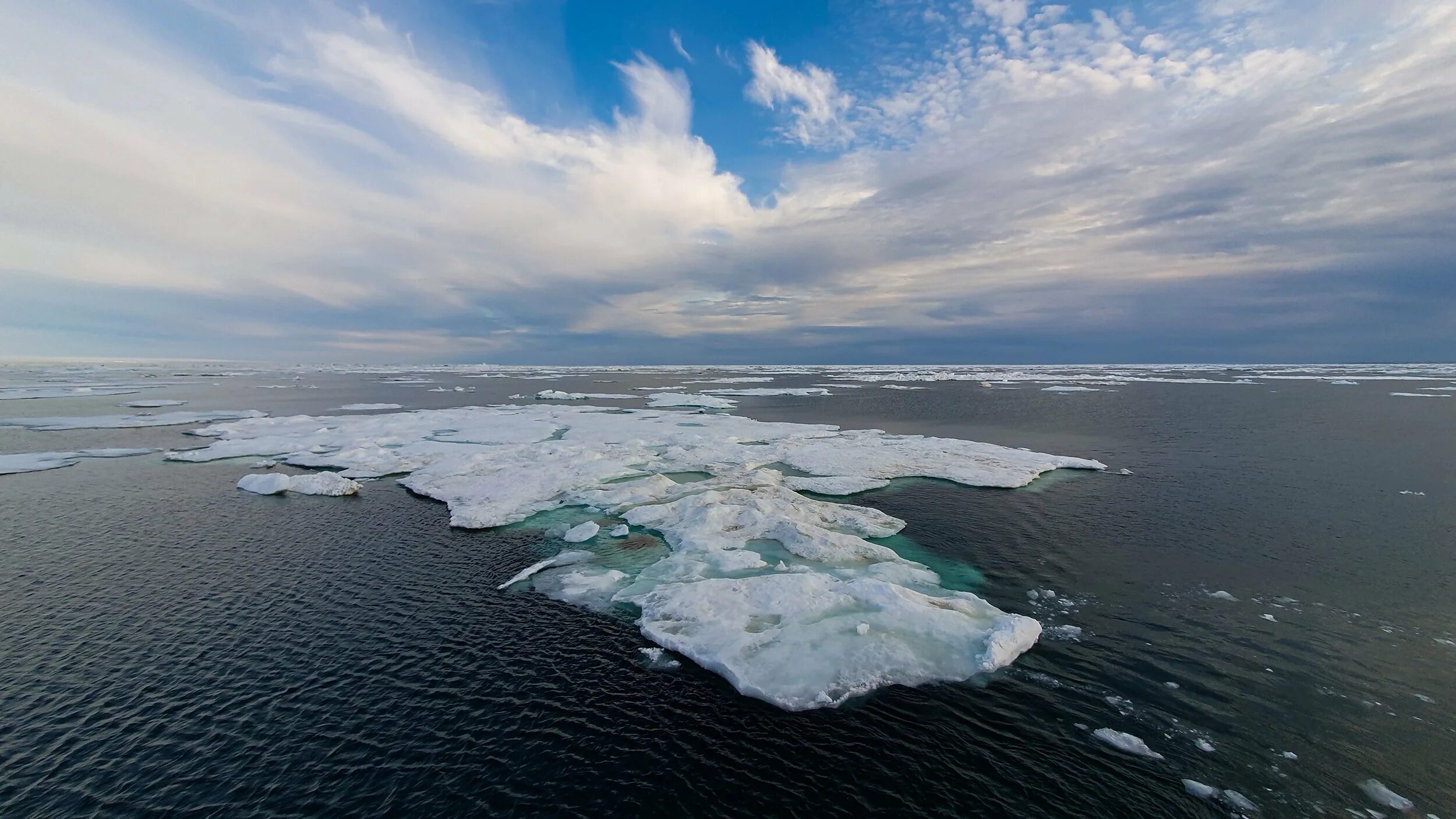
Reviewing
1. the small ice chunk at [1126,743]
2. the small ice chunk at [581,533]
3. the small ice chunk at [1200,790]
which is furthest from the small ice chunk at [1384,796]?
the small ice chunk at [581,533]

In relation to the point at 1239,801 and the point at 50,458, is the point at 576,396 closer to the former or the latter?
the point at 50,458

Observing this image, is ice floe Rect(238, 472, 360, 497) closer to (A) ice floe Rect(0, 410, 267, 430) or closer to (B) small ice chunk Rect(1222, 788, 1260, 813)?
(B) small ice chunk Rect(1222, 788, 1260, 813)

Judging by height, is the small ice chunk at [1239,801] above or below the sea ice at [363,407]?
below

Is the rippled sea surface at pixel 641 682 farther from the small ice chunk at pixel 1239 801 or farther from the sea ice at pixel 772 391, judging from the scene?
the sea ice at pixel 772 391

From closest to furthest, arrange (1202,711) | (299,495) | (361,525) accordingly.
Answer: (1202,711) < (361,525) < (299,495)

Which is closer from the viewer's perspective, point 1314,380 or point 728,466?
point 728,466

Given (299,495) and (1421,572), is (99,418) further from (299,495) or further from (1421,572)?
(1421,572)

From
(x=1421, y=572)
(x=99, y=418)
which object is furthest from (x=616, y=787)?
(x=99, y=418)
